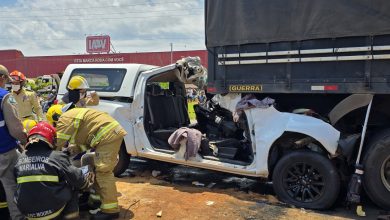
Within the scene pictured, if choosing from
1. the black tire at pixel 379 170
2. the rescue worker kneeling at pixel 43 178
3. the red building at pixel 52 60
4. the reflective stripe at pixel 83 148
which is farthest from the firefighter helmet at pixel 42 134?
the red building at pixel 52 60

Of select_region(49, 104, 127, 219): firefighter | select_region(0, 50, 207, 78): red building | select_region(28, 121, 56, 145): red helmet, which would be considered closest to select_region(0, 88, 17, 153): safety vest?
select_region(28, 121, 56, 145): red helmet

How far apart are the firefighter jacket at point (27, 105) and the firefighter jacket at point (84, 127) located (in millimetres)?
3388

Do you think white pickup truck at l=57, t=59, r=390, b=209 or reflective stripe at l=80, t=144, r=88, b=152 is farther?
white pickup truck at l=57, t=59, r=390, b=209

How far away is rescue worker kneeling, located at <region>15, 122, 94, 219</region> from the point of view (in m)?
3.90

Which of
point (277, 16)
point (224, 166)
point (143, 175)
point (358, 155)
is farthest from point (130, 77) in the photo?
point (358, 155)

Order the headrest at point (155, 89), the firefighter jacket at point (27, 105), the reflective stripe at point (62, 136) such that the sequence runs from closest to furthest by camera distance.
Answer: the reflective stripe at point (62, 136) < the headrest at point (155, 89) < the firefighter jacket at point (27, 105)

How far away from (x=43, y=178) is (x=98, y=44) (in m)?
59.6

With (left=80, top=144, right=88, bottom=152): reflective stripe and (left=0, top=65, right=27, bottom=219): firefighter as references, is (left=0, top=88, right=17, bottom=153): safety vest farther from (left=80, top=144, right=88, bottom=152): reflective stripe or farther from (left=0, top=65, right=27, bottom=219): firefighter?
(left=80, top=144, right=88, bottom=152): reflective stripe

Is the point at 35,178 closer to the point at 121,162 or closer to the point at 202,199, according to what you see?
the point at 202,199

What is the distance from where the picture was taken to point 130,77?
675cm

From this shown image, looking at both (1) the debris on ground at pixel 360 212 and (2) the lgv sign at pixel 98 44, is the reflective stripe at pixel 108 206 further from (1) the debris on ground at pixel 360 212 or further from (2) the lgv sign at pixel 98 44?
(2) the lgv sign at pixel 98 44

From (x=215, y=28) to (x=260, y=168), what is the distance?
2.08 meters

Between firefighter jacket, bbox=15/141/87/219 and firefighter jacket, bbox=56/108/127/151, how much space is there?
54cm

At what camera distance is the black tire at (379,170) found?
489cm
